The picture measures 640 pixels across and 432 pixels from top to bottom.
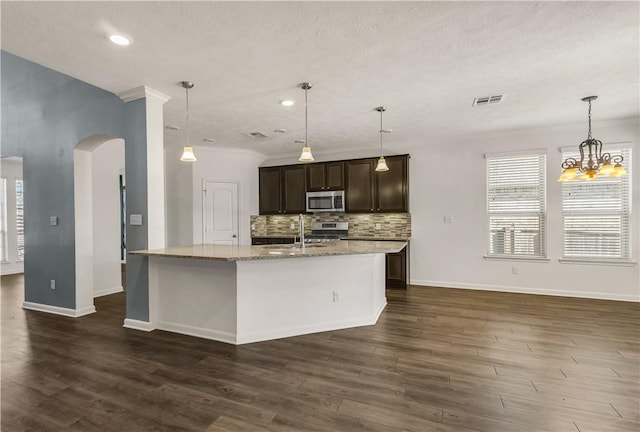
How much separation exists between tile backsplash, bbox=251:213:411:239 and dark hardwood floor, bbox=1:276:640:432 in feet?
7.98

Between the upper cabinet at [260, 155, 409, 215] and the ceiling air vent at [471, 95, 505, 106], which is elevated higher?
the ceiling air vent at [471, 95, 505, 106]

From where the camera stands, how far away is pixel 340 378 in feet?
8.20

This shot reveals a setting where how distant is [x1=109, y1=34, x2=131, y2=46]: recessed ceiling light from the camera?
2.44m

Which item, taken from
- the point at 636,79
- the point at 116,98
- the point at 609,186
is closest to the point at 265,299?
the point at 116,98

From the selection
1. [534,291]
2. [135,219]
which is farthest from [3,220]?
[534,291]

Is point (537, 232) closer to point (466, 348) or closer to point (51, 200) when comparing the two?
point (466, 348)

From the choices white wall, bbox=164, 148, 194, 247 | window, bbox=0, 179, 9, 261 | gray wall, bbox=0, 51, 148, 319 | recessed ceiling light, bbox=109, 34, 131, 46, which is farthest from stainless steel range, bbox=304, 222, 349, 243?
window, bbox=0, 179, 9, 261

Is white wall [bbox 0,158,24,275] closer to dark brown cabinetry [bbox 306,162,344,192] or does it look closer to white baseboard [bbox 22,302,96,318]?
white baseboard [bbox 22,302,96,318]

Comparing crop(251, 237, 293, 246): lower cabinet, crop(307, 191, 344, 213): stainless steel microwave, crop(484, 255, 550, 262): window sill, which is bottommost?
crop(484, 255, 550, 262): window sill

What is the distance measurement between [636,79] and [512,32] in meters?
2.05

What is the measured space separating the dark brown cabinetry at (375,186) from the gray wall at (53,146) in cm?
370

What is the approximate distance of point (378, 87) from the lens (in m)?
3.47

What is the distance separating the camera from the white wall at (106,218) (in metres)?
5.22

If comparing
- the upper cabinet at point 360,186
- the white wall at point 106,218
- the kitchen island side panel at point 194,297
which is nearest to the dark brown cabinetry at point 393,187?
the upper cabinet at point 360,186
